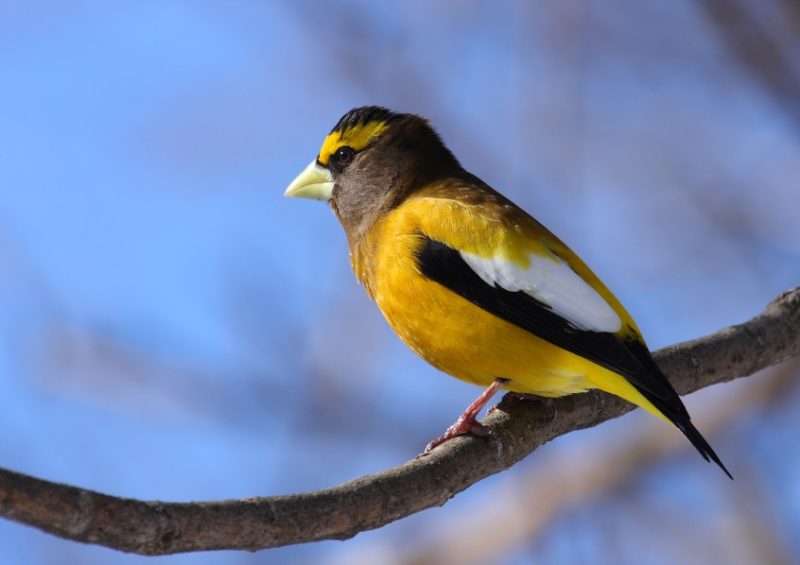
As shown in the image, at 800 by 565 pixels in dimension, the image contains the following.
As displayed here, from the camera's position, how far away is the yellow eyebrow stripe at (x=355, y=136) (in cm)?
545

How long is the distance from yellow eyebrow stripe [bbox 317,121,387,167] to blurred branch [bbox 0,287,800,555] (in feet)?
5.11

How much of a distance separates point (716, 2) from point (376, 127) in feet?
6.84

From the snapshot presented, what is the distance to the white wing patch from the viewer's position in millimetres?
4273

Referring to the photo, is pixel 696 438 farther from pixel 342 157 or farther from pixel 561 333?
pixel 342 157

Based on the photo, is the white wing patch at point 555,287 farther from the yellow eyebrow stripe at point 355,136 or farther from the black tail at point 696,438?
the yellow eyebrow stripe at point 355,136

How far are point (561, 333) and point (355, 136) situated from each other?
5.75 ft

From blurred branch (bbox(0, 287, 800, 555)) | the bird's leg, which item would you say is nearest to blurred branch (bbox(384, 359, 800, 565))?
blurred branch (bbox(0, 287, 800, 555))

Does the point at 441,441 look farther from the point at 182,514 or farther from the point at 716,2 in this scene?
the point at 716,2

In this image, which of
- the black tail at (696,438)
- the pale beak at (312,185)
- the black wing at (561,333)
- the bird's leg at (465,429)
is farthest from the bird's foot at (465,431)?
the pale beak at (312,185)

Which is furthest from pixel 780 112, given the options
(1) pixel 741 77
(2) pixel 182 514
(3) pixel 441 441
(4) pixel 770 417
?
(2) pixel 182 514

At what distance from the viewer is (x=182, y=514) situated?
2902mm

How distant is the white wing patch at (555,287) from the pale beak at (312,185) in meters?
1.21

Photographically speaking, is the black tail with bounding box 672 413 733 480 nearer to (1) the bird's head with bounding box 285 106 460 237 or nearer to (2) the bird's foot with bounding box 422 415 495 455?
(2) the bird's foot with bounding box 422 415 495 455

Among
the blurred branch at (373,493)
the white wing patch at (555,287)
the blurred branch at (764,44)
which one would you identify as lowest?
the blurred branch at (373,493)
